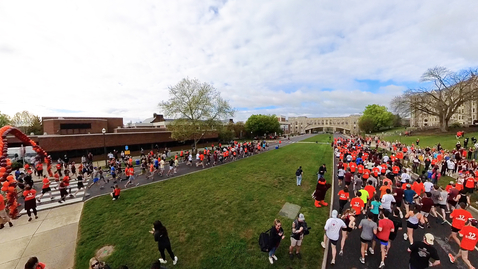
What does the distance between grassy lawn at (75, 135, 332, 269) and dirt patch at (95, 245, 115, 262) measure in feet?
0.58

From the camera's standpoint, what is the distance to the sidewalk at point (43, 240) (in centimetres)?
657

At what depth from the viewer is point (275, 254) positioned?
6535 millimetres

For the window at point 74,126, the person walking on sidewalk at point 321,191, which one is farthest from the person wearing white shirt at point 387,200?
the window at point 74,126

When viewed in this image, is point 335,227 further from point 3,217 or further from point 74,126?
point 74,126

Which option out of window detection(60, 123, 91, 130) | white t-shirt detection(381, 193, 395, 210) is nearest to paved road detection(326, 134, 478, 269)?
white t-shirt detection(381, 193, 395, 210)

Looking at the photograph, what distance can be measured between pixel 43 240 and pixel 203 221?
6517mm

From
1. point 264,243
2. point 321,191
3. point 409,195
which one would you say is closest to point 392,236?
point 409,195

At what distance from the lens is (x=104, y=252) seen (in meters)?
6.93

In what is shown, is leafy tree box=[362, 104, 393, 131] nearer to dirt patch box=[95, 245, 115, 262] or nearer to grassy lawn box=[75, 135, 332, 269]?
grassy lawn box=[75, 135, 332, 269]

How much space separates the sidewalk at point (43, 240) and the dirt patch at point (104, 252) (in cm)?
75

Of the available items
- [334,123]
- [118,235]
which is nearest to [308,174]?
[118,235]

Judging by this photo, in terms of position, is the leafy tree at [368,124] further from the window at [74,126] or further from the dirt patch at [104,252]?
the window at [74,126]

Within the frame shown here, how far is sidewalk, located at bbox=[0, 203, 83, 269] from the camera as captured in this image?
6574mm

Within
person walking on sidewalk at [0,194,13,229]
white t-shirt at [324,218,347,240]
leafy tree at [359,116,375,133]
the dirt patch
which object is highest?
leafy tree at [359,116,375,133]
